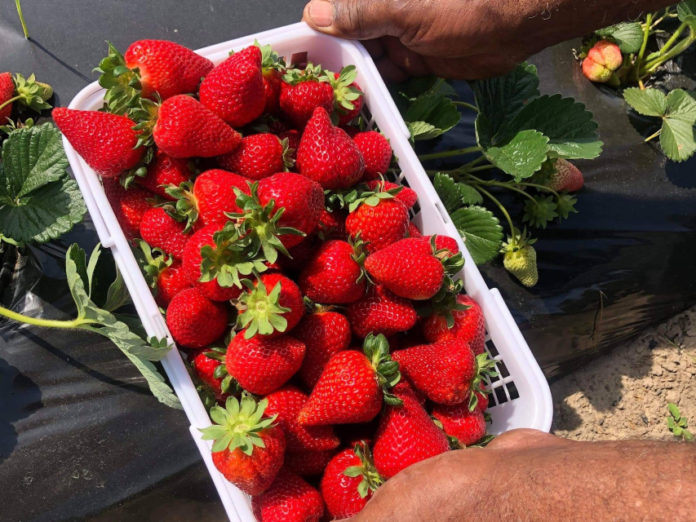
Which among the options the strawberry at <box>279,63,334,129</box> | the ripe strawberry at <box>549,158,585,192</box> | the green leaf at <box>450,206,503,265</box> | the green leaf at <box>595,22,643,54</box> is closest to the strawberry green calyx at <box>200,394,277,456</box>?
the strawberry at <box>279,63,334,129</box>

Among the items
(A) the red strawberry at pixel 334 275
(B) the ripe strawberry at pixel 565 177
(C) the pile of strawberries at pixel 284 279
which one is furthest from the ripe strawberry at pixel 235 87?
(B) the ripe strawberry at pixel 565 177

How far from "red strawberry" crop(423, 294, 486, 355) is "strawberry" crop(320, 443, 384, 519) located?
21cm

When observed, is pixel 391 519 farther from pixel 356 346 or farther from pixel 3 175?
pixel 3 175

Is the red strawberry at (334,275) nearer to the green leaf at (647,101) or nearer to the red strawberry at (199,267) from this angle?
the red strawberry at (199,267)

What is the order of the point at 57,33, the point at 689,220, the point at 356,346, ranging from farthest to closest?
1. the point at 689,220
2. the point at 57,33
3. the point at 356,346

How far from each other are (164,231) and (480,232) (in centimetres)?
64

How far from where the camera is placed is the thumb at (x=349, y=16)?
1.04 meters

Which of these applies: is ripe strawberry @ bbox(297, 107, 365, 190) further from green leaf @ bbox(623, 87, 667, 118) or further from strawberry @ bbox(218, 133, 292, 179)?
green leaf @ bbox(623, 87, 667, 118)

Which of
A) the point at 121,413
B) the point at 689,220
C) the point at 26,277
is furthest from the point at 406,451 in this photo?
the point at 689,220

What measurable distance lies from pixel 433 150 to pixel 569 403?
0.73 metres

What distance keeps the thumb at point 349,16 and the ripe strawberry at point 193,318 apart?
53 cm

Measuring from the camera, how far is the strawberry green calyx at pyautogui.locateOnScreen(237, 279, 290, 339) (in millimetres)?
766

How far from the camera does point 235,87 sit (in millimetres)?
873

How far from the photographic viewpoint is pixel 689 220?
1504 mm
